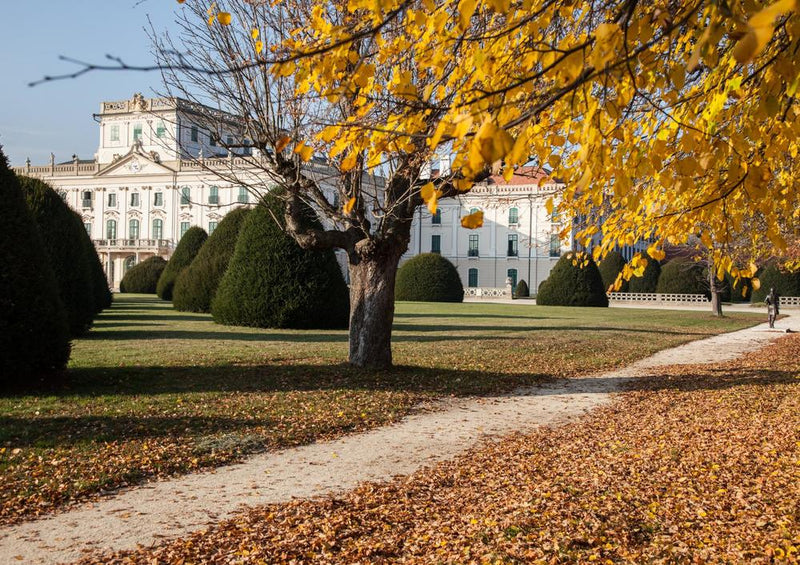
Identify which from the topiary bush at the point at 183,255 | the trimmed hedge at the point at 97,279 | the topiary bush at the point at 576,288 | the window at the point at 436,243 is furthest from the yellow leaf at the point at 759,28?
the window at the point at 436,243

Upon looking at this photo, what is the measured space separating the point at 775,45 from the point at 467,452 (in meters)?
4.15

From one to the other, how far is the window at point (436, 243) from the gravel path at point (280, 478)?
63944 millimetres

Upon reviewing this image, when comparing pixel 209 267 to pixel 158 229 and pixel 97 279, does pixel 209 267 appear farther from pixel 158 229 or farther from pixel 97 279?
pixel 158 229

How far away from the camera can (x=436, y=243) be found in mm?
74312

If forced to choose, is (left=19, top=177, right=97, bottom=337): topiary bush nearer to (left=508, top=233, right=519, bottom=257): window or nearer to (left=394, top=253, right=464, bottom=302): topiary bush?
(left=394, top=253, right=464, bottom=302): topiary bush

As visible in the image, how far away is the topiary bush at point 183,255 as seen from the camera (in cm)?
3162

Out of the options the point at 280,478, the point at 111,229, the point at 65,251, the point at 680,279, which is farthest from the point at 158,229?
the point at 280,478

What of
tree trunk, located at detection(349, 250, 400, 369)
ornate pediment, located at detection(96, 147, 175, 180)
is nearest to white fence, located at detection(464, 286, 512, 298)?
ornate pediment, located at detection(96, 147, 175, 180)

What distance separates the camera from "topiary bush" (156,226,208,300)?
31.6 meters

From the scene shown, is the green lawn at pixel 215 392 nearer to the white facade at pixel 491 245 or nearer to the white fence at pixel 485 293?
the white fence at pixel 485 293

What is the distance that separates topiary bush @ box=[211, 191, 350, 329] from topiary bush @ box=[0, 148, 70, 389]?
9271 millimetres

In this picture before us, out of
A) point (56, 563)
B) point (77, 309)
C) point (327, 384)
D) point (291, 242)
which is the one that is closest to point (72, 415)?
point (327, 384)

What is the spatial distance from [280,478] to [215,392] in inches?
148

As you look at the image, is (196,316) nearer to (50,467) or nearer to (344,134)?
(50,467)
